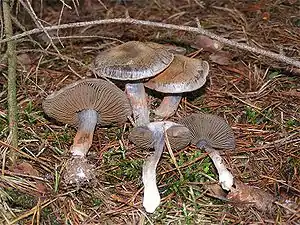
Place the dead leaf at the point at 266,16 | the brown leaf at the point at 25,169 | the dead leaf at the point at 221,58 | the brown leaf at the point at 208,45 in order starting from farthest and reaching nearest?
1. the dead leaf at the point at 266,16
2. the brown leaf at the point at 208,45
3. the dead leaf at the point at 221,58
4. the brown leaf at the point at 25,169

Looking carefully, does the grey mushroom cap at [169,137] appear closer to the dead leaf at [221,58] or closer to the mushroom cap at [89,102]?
the mushroom cap at [89,102]

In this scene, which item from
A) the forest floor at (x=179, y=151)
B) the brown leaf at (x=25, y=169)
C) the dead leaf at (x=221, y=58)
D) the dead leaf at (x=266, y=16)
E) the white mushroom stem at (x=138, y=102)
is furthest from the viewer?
the dead leaf at (x=266, y=16)

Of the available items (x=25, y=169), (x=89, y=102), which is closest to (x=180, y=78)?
(x=89, y=102)

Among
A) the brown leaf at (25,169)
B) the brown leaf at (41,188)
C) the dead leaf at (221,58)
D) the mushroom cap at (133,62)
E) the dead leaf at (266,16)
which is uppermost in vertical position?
the mushroom cap at (133,62)

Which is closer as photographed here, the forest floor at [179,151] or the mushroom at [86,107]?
the forest floor at [179,151]

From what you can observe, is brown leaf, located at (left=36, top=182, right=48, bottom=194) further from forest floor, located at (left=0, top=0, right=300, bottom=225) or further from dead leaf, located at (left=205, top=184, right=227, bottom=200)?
dead leaf, located at (left=205, top=184, right=227, bottom=200)

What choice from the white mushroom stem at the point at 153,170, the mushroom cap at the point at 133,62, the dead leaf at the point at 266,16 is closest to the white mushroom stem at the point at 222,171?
the white mushroom stem at the point at 153,170

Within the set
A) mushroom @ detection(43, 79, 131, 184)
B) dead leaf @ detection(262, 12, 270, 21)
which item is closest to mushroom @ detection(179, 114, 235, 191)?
mushroom @ detection(43, 79, 131, 184)
